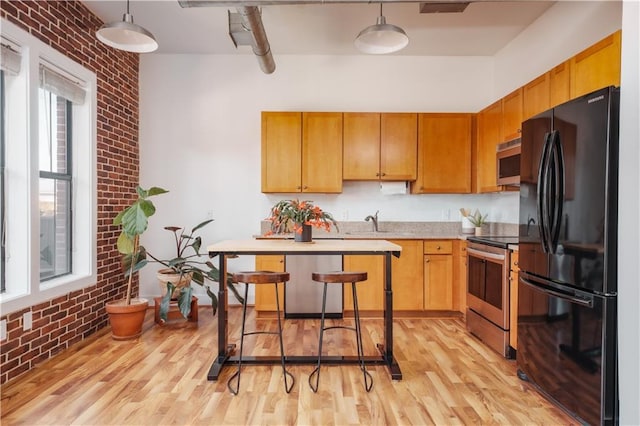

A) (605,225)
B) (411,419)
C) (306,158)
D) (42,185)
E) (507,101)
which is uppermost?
(507,101)

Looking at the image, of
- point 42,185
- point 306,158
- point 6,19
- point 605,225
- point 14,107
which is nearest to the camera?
point 605,225

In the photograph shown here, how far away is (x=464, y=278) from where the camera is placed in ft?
12.8

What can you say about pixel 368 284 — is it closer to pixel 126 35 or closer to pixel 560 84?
pixel 560 84

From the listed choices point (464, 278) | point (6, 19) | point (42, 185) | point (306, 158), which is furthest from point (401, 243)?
point (6, 19)

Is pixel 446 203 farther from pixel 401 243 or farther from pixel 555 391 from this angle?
pixel 555 391

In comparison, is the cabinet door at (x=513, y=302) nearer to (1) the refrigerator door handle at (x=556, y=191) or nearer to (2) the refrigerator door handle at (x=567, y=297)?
(2) the refrigerator door handle at (x=567, y=297)

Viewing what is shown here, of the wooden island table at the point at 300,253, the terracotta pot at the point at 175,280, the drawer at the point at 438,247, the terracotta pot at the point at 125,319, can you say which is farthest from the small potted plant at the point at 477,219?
the terracotta pot at the point at 125,319

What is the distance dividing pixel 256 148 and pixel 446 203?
249cm

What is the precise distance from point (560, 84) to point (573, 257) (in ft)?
4.85

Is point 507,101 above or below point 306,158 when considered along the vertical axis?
above

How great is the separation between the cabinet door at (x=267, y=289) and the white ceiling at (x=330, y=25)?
244cm

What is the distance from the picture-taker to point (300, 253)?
8.46 ft

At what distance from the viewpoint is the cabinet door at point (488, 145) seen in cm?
376

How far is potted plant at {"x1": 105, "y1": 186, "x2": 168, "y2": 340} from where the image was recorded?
3174 mm
